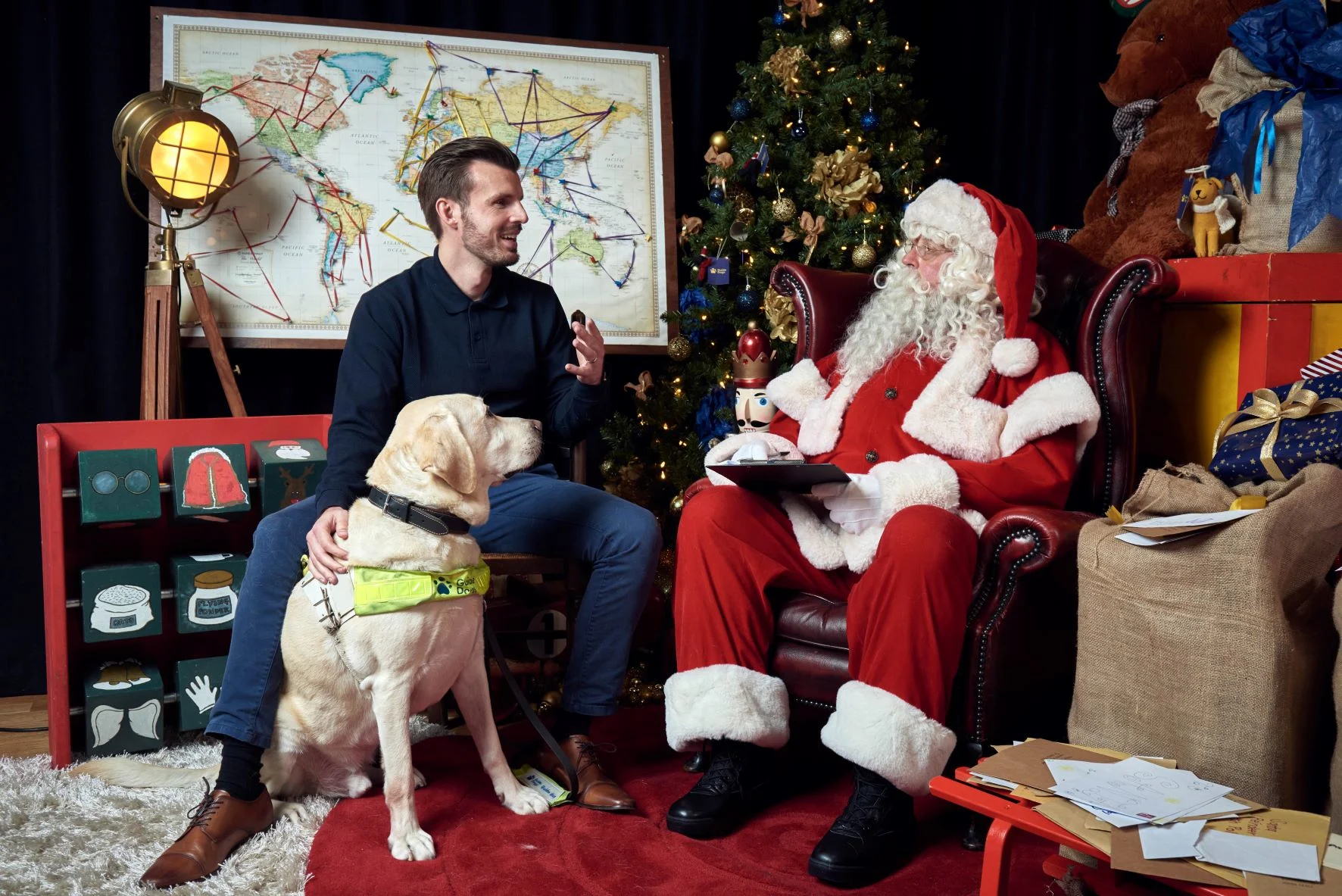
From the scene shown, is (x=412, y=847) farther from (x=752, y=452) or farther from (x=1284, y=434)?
(x=1284, y=434)

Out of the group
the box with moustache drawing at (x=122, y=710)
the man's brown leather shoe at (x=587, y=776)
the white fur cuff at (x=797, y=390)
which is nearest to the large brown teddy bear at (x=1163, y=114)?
the white fur cuff at (x=797, y=390)

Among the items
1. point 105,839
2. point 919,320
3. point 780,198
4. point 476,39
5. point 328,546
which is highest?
point 476,39

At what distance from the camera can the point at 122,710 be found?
3.05m

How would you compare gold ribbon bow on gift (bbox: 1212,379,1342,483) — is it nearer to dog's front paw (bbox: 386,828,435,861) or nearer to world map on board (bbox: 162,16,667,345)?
dog's front paw (bbox: 386,828,435,861)

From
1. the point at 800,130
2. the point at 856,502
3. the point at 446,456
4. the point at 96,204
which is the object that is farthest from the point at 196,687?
the point at 800,130

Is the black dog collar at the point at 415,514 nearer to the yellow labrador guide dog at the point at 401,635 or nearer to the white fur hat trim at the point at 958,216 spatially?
the yellow labrador guide dog at the point at 401,635

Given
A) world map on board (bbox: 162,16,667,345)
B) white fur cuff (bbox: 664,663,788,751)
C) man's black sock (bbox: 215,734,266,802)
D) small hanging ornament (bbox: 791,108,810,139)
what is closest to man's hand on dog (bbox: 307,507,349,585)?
man's black sock (bbox: 215,734,266,802)

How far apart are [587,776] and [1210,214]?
2.66 meters

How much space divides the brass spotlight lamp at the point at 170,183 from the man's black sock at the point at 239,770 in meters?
1.38

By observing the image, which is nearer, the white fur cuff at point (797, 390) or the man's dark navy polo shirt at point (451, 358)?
the man's dark navy polo shirt at point (451, 358)

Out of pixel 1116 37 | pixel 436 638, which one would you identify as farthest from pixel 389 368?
pixel 1116 37

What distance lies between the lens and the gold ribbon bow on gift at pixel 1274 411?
2.29 meters

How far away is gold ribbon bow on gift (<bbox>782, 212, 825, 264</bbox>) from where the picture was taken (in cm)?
402

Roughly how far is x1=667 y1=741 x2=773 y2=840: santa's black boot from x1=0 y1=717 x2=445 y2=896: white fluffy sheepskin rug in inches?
34.9
